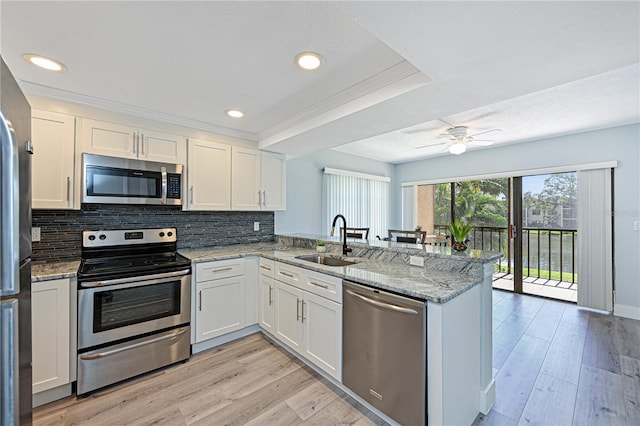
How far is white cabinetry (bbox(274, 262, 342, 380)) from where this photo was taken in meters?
2.01

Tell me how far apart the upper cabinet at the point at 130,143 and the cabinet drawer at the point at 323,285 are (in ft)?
6.10

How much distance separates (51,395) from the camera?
1.93 metres

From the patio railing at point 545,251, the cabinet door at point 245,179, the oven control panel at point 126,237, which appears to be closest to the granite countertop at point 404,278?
the oven control panel at point 126,237

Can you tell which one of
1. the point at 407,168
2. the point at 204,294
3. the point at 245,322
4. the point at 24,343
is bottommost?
the point at 245,322

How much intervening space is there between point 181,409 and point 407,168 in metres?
5.62

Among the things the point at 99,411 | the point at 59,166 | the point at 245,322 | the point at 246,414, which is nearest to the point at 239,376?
the point at 246,414

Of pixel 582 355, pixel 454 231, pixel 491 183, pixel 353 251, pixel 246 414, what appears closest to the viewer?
pixel 246 414

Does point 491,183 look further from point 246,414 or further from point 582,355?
point 246,414

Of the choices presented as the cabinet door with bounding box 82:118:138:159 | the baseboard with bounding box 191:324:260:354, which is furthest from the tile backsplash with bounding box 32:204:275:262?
the baseboard with bounding box 191:324:260:354

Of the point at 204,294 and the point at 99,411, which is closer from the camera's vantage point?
the point at 99,411

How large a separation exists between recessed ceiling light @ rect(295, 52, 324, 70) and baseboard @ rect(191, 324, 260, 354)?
259 cm

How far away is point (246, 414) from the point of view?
182cm

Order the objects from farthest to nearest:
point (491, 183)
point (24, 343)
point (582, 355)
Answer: point (491, 183), point (582, 355), point (24, 343)

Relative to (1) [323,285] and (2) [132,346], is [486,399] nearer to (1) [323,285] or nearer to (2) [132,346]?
(1) [323,285]
